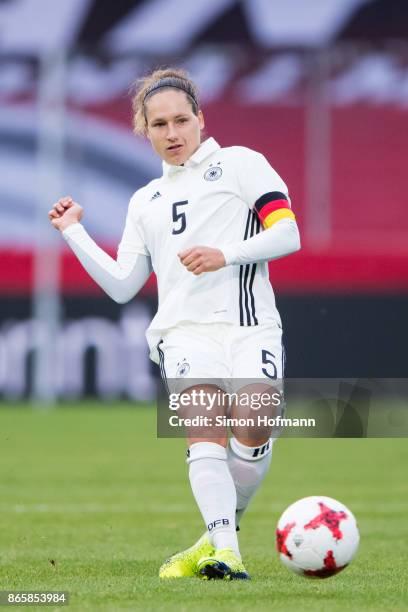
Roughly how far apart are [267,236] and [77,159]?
13.4 m

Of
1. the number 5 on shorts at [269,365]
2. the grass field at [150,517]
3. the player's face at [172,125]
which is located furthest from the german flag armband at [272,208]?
the grass field at [150,517]

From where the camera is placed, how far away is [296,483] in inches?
375

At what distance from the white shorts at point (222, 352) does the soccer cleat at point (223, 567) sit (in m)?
0.65

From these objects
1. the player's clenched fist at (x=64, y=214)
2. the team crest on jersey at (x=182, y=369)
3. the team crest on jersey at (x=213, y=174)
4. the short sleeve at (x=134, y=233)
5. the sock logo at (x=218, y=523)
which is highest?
the team crest on jersey at (x=213, y=174)

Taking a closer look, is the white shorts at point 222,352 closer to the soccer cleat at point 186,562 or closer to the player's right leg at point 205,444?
the player's right leg at point 205,444

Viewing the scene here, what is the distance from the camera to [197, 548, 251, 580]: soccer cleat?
17.0 feet

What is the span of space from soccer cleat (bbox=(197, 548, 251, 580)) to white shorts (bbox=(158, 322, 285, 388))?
648mm

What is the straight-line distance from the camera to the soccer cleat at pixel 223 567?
5184 millimetres

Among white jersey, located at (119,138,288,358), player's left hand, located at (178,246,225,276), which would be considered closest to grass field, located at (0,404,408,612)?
white jersey, located at (119,138,288,358)

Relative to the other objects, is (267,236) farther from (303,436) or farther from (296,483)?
(303,436)

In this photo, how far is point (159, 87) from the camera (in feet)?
18.7

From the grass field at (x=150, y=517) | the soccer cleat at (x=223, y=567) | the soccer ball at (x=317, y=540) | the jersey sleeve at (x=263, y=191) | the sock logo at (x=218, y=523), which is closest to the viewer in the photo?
the grass field at (x=150, y=517)

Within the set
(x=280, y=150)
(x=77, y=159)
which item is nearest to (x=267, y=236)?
(x=77, y=159)

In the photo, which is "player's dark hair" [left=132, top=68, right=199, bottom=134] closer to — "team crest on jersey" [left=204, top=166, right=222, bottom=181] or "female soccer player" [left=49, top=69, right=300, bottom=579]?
"female soccer player" [left=49, top=69, right=300, bottom=579]
